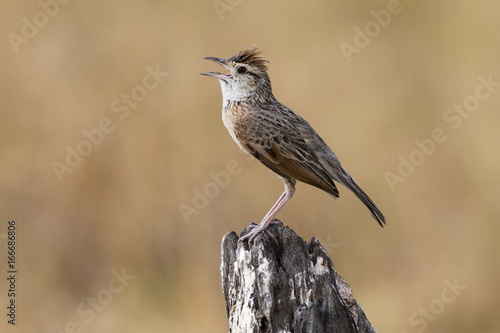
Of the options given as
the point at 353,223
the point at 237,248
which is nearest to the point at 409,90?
the point at 353,223

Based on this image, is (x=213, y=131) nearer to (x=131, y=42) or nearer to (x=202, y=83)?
(x=202, y=83)

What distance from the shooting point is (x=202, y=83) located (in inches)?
373

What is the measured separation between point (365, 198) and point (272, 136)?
41.4 inches

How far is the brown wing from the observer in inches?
245

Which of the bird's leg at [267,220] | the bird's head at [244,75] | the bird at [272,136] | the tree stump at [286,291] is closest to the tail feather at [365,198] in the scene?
the bird at [272,136]

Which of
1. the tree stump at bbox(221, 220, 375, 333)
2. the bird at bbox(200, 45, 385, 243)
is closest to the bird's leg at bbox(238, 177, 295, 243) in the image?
the bird at bbox(200, 45, 385, 243)

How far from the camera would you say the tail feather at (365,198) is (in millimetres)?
5914

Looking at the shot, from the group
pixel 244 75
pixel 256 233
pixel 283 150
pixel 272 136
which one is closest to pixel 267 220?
pixel 256 233

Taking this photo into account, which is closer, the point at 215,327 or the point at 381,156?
the point at 215,327

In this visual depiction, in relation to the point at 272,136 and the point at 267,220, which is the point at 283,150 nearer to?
the point at 272,136

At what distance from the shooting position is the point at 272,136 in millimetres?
6465

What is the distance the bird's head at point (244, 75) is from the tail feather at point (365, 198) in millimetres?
1305

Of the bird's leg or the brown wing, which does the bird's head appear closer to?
the brown wing

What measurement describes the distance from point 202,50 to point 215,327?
3.64 meters
